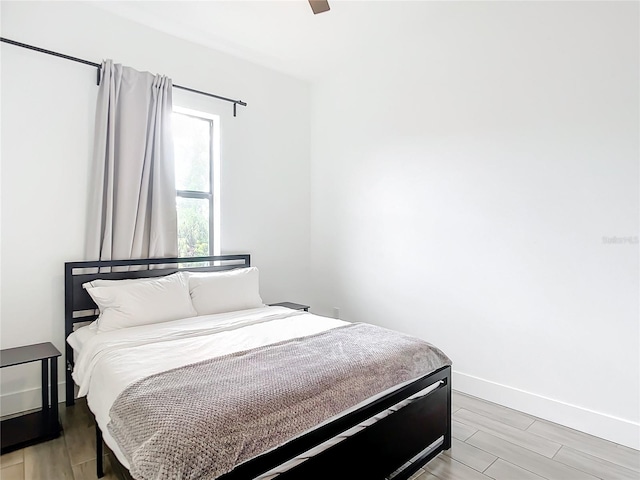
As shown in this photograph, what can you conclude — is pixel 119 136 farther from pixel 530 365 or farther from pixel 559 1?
pixel 530 365

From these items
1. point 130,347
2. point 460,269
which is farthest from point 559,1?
point 130,347

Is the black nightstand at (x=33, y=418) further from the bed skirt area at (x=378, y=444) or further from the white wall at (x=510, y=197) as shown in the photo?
the white wall at (x=510, y=197)

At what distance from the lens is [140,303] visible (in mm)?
2521

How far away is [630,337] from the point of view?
2.15 m

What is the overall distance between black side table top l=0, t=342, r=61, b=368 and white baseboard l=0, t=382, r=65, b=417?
35 cm

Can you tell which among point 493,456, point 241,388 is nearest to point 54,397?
point 241,388

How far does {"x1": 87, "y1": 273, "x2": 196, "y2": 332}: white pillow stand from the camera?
2432 mm

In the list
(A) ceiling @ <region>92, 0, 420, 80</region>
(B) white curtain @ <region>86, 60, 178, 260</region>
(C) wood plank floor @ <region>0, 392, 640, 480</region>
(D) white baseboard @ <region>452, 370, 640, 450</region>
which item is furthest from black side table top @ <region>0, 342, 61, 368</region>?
(D) white baseboard @ <region>452, 370, 640, 450</region>

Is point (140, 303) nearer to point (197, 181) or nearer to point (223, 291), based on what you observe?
point (223, 291)

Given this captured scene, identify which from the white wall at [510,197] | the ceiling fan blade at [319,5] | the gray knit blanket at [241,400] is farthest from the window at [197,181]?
the gray knit blanket at [241,400]

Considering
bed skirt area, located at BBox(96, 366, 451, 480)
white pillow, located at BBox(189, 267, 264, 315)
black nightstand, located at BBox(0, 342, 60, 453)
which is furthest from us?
white pillow, located at BBox(189, 267, 264, 315)

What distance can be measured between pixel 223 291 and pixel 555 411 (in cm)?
248

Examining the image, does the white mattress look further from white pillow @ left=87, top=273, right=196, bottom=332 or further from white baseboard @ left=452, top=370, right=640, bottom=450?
white baseboard @ left=452, top=370, right=640, bottom=450

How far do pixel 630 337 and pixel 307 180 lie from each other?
3.15 meters
